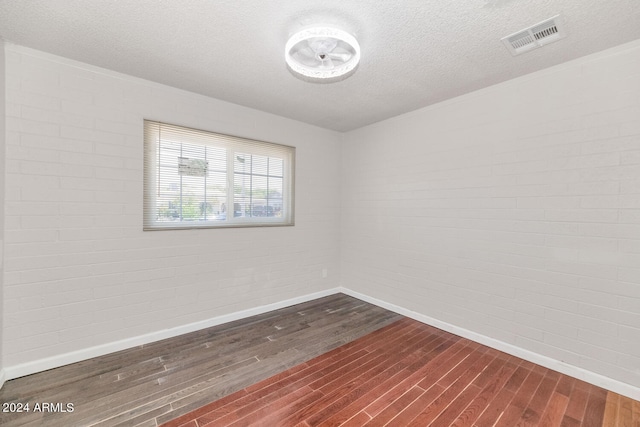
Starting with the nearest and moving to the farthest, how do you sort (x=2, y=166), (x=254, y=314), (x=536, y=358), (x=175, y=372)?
(x=2, y=166) < (x=175, y=372) < (x=536, y=358) < (x=254, y=314)

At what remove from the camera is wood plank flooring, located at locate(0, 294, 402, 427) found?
71.9 inches

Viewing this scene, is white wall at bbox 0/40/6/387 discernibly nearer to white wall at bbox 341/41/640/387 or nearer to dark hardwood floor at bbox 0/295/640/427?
dark hardwood floor at bbox 0/295/640/427

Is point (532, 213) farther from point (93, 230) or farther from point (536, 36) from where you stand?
point (93, 230)

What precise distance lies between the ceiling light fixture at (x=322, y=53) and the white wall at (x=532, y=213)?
1757mm

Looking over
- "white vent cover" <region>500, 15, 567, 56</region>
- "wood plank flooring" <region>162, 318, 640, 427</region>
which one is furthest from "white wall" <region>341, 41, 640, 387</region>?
"white vent cover" <region>500, 15, 567, 56</region>

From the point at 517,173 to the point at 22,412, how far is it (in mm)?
4440

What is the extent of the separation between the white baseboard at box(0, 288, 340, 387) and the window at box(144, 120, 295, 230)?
1124 mm

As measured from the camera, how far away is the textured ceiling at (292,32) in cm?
171

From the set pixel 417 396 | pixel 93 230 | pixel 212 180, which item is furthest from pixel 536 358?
pixel 93 230

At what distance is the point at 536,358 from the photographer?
8.07ft

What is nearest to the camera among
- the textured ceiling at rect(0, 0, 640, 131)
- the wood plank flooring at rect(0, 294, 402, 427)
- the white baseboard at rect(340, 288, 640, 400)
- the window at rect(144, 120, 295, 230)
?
the textured ceiling at rect(0, 0, 640, 131)

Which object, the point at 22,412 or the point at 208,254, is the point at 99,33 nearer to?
the point at 208,254

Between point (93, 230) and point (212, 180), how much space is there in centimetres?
123

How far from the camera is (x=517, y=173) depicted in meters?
2.61
